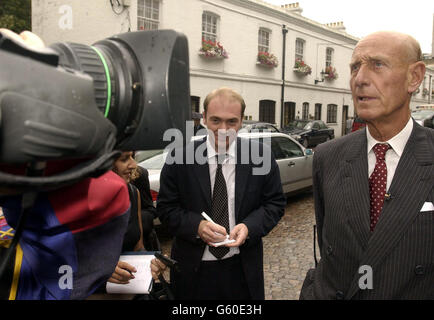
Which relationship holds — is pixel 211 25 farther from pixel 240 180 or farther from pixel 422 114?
pixel 240 180

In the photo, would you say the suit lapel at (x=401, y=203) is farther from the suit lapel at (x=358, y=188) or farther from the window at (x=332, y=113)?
the window at (x=332, y=113)

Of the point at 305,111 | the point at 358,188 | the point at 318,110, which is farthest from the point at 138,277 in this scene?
the point at 318,110

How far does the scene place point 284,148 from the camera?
7176 millimetres

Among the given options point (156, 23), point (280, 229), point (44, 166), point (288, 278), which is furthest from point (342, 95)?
point (44, 166)

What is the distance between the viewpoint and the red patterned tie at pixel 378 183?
159cm

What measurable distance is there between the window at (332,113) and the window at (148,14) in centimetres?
1443

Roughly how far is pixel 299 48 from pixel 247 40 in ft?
16.2

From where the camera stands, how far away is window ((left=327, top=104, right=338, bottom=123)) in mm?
24616

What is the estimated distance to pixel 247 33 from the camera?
57.0 ft

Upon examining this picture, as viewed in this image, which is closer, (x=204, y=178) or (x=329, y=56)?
(x=204, y=178)

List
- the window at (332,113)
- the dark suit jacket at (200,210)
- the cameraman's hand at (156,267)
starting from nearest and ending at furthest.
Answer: the cameraman's hand at (156,267)
the dark suit jacket at (200,210)
the window at (332,113)

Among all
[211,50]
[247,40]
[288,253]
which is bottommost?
[288,253]

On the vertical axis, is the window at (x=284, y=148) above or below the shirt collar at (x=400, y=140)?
below

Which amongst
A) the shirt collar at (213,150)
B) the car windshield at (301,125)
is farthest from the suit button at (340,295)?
the car windshield at (301,125)
